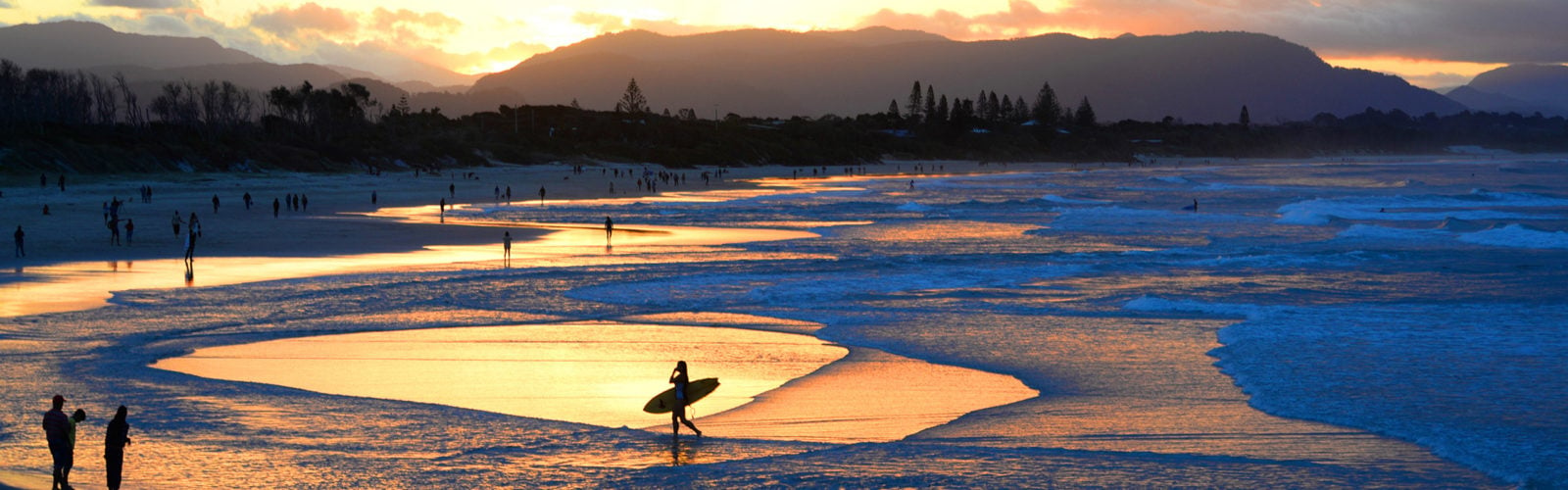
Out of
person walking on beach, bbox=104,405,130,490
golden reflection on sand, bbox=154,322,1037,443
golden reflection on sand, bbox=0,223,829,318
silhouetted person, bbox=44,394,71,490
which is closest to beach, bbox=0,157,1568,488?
golden reflection on sand, bbox=154,322,1037,443

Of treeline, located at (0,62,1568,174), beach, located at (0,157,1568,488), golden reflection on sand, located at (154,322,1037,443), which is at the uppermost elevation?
treeline, located at (0,62,1568,174)

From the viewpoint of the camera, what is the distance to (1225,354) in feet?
50.0

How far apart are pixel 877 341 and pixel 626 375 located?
4252mm

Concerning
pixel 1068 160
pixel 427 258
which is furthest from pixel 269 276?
pixel 1068 160

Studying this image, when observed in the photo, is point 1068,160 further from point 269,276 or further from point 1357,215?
point 269,276

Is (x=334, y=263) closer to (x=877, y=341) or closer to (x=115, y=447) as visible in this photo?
(x=877, y=341)

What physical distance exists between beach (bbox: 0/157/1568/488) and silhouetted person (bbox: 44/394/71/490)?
0.63 m

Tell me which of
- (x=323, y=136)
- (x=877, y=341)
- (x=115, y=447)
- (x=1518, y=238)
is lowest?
(x=877, y=341)

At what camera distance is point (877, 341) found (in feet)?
54.5

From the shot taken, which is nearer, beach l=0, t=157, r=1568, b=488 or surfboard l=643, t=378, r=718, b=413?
beach l=0, t=157, r=1568, b=488

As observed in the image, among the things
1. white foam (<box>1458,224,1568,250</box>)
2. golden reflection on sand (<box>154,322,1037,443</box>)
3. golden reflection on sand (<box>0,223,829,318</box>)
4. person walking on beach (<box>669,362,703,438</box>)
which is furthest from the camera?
white foam (<box>1458,224,1568,250</box>)

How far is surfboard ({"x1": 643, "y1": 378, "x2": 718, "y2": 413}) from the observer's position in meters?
10.6

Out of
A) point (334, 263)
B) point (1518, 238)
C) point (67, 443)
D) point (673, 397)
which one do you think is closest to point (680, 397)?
point (673, 397)

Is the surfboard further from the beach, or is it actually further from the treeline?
the treeline
